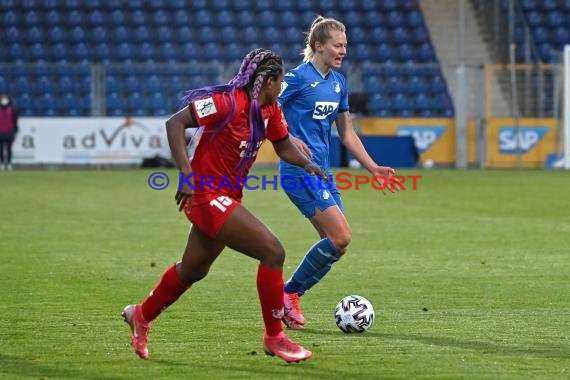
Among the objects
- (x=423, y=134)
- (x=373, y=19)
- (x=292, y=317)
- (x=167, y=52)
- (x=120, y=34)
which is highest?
(x=292, y=317)

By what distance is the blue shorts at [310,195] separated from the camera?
8.57m

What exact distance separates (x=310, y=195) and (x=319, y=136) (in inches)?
19.3

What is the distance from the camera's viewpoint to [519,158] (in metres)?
33.0

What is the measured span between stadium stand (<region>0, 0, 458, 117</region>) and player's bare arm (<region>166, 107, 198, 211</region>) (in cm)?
2606

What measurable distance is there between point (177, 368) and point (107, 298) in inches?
122

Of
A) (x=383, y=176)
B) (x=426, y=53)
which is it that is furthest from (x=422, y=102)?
(x=383, y=176)

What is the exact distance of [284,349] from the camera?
7.03m

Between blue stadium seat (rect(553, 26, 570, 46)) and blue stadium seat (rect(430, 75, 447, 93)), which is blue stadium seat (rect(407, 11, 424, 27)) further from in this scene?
blue stadium seat (rect(553, 26, 570, 46))

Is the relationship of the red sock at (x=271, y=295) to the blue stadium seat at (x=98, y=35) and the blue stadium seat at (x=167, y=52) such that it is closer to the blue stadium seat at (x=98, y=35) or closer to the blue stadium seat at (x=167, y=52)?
the blue stadium seat at (x=167, y=52)

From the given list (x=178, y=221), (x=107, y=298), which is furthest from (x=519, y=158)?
(x=107, y=298)

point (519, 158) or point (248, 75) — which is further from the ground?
point (248, 75)

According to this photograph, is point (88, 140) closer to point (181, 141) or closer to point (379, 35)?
point (379, 35)

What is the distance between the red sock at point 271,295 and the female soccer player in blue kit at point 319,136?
1346 mm

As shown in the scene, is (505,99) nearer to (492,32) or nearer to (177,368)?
(492,32)
